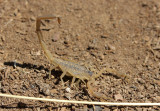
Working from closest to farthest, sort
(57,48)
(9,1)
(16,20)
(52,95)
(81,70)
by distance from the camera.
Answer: (52,95)
(81,70)
(57,48)
(16,20)
(9,1)

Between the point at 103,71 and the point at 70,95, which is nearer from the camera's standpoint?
the point at 70,95

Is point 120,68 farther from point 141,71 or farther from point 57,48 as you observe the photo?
point 57,48

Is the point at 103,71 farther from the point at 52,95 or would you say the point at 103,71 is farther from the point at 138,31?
the point at 138,31

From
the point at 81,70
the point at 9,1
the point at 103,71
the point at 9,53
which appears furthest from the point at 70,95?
the point at 9,1

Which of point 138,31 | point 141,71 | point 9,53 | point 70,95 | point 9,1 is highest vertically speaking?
point 9,1

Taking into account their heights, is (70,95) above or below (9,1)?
below

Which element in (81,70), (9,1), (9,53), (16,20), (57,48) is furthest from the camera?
(9,1)
